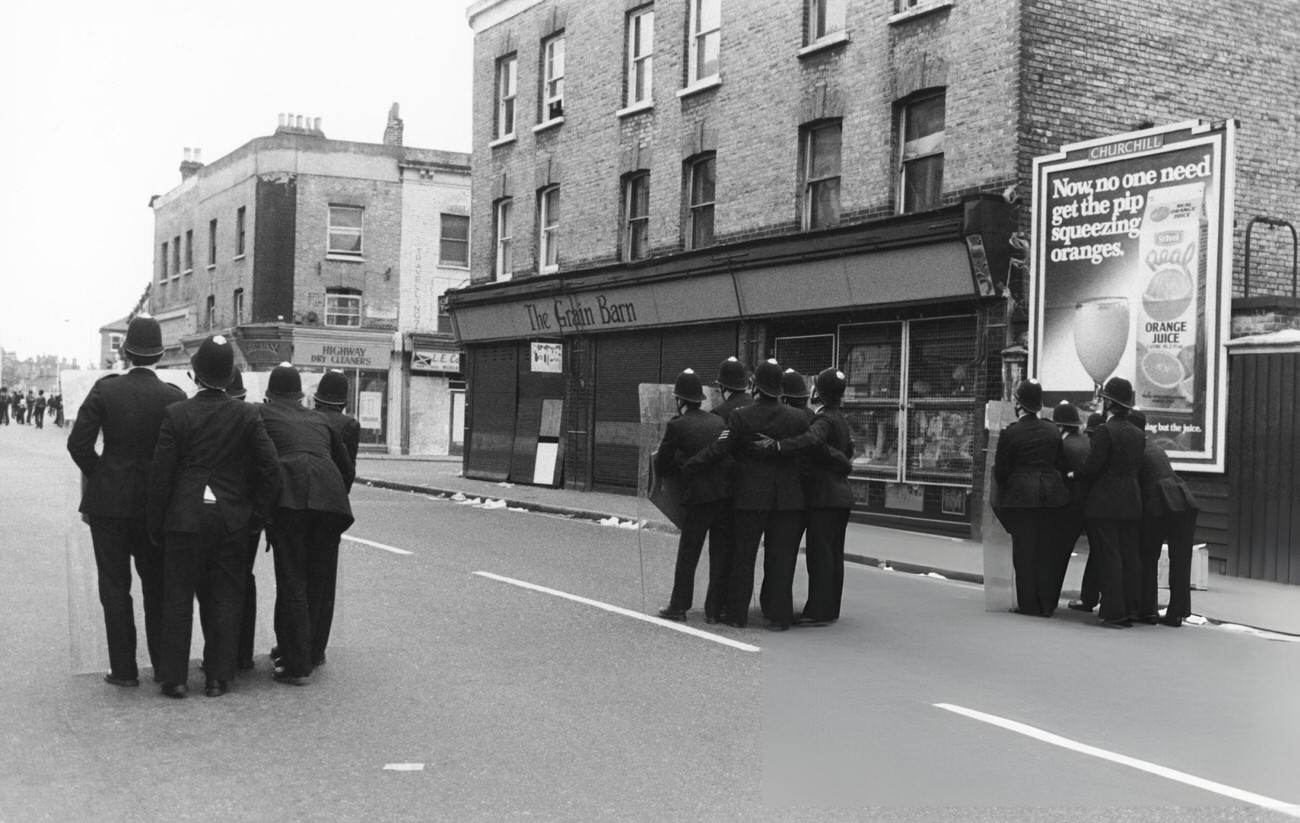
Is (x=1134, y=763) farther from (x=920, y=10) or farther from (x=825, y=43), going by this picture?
(x=825, y=43)

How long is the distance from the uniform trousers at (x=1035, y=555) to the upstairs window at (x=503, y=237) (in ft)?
61.6

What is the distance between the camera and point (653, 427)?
10.4 meters

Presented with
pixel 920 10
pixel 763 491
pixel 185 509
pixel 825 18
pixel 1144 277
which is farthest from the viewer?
pixel 825 18

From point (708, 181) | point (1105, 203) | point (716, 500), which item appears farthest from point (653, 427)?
point (708, 181)

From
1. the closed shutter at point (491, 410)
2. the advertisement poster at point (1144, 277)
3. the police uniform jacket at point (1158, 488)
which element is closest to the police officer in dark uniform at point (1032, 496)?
the police uniform jacket at point (1158, 488)

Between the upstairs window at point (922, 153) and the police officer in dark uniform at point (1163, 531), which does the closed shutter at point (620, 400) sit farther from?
the police officer in dark uniform at point (1163, 531)

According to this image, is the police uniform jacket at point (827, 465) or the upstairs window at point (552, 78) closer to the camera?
the police uniform jacket at point (827, 465)

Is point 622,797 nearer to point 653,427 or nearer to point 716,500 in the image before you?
point 716,500

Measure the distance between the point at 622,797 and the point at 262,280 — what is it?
37472mm

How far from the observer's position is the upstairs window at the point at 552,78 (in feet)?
86.5

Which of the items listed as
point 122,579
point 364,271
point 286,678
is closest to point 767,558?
point 286,678

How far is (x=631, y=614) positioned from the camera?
9.85 meters

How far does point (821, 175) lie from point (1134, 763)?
14.7 meters

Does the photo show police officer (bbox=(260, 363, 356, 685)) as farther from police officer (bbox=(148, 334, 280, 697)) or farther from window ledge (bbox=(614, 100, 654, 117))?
window ledge (bbox=(614, 100, 654, 117))
